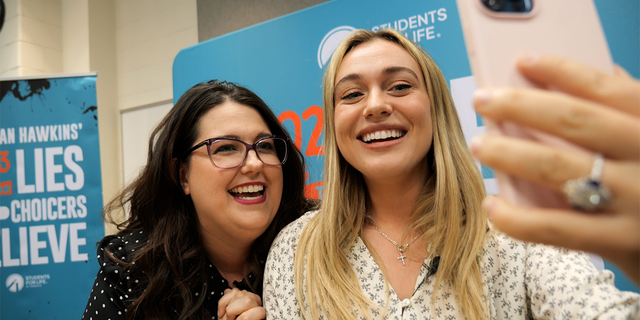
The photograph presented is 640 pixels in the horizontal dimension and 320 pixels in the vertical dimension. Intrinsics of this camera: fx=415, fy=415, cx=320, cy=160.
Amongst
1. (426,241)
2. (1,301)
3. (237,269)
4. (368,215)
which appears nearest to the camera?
(426,241)

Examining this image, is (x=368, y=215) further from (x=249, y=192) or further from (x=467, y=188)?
(x=249, y=192)

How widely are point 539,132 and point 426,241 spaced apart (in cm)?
88

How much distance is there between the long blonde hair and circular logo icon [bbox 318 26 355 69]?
97 centimetres

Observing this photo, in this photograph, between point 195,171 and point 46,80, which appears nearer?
point 195,171

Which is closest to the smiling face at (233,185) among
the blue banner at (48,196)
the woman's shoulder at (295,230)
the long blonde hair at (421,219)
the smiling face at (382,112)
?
the woman's shoulder at (295,230)

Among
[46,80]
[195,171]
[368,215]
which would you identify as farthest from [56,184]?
[368,215]

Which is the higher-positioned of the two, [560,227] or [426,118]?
[426,118]

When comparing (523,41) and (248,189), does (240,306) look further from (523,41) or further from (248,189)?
(523,41)

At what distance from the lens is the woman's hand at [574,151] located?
0.40 metres

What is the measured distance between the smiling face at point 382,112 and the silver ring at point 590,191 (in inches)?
31.9

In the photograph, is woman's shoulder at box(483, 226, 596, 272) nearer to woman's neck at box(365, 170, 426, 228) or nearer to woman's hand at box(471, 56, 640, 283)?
woman's neck at box(365, 170, 426, 228)

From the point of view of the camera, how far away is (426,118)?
1.27 m

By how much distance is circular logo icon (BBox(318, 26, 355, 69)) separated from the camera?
91.7 inches

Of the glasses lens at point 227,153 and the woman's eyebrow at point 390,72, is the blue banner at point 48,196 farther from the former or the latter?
the woman's eyebrow at point 390,72
